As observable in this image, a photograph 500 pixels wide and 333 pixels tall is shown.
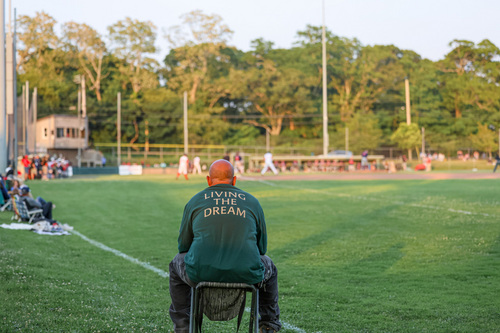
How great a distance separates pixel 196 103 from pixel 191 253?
275 ft

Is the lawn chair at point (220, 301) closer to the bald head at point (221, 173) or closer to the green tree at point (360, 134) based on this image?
the bald head at point (221, 173)

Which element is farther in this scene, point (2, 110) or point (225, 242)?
point (2, 110)

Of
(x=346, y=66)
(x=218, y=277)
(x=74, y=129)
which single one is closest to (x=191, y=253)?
(x=218, y=277)

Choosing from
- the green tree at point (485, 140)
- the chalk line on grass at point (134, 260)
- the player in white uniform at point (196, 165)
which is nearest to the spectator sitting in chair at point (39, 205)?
the chalk line on grass at point (134, 260)

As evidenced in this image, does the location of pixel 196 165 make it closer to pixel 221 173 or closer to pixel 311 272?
pixel 311 272

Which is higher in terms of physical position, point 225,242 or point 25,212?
point 225,242

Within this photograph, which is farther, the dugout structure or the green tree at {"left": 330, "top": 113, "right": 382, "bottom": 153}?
the green tree at {"left": 330, "top": 113, "right": 382, "bottom": 153}

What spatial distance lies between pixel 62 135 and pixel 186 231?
71.9m

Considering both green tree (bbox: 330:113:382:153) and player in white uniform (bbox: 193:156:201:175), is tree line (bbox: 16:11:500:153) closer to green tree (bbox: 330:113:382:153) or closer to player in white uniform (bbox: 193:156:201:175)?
green tree (bbox: 330:113:382:153)

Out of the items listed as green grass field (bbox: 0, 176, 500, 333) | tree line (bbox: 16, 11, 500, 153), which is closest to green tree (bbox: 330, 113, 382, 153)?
tree line (bbox: 16, 11, 500, 153)

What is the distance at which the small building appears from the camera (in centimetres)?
7269

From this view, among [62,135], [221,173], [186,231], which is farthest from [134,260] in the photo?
[62,135]

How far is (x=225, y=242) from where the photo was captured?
477cm

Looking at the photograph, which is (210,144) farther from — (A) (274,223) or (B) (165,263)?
(B) (165,263)
